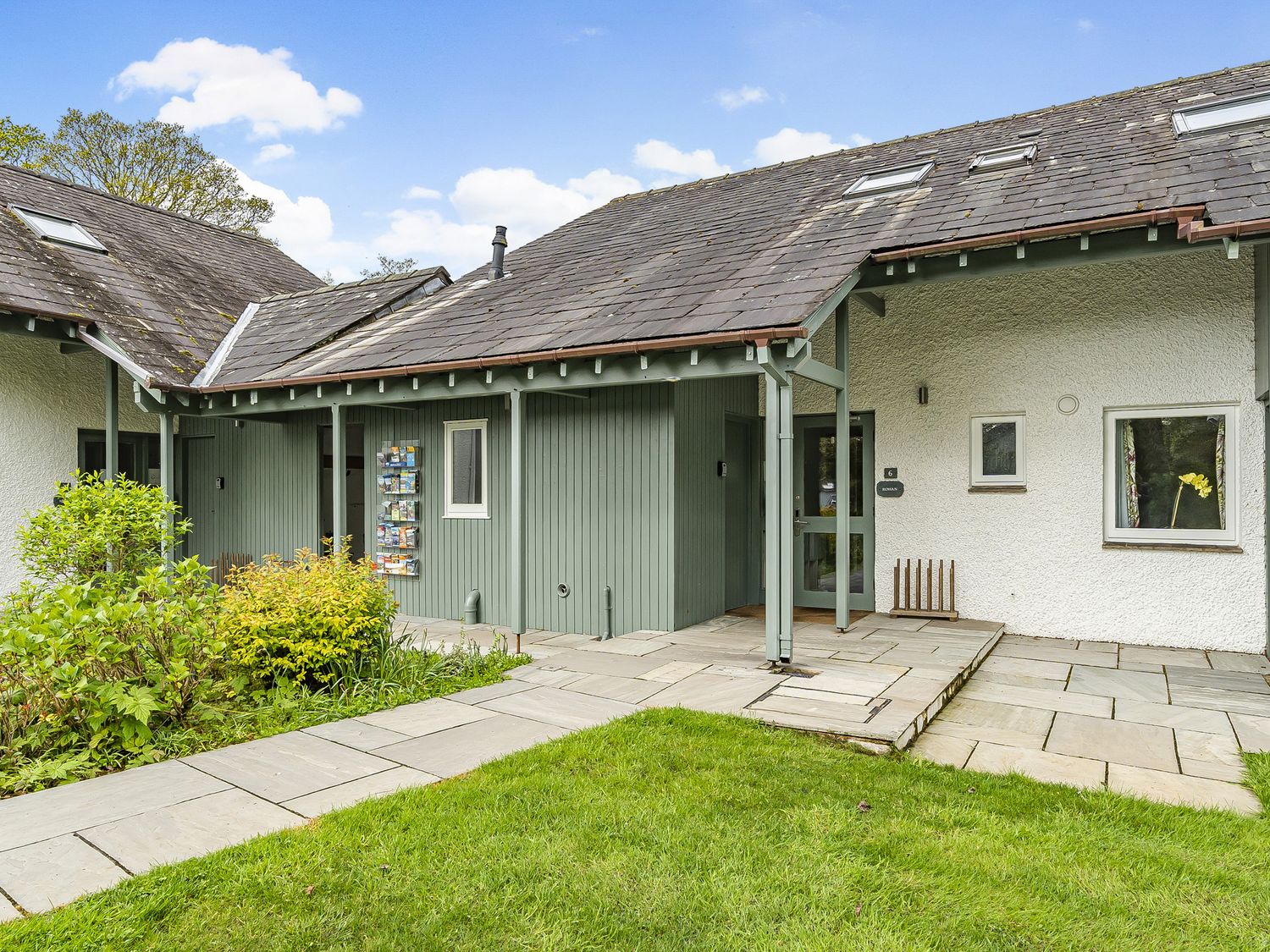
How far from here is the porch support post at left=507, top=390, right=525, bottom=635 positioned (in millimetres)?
7016

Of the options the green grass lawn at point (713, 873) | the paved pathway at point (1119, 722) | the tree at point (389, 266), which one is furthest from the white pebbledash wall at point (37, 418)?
the tree at point (389, 266)

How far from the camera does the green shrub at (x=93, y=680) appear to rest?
4004 mm

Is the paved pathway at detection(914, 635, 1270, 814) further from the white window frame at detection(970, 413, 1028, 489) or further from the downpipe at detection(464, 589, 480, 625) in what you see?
the downpipe at detection(464, 589, 480, 625)

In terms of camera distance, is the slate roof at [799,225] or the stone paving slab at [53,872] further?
the slate roof at [799,225]

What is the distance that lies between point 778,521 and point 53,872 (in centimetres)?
453

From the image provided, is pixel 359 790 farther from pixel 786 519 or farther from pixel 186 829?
pixel 786 519

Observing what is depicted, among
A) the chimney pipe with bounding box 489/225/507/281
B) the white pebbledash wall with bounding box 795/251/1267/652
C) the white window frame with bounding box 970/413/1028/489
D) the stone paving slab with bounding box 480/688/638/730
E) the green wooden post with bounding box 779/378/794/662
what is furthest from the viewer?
the chimney pipe with bounding box 489/225/507/281

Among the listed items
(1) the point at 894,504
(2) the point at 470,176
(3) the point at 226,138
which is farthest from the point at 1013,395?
(2) the point at 470,176

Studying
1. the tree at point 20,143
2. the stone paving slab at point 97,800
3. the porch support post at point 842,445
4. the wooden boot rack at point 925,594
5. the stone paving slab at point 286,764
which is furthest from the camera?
the tree at point 20,143

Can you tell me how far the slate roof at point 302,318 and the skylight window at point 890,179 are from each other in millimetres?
5951

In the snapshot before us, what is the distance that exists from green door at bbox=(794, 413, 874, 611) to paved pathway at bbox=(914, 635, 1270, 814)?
1913 mm

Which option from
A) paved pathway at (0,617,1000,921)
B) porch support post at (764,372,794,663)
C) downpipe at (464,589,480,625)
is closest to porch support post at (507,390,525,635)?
paved pathway at (0,617,1000,921)

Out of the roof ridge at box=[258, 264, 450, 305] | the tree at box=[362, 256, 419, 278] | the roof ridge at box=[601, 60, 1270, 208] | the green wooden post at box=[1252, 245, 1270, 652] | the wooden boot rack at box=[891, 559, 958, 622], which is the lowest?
the wooden boot rack at box=[891, 559, 958, 622]

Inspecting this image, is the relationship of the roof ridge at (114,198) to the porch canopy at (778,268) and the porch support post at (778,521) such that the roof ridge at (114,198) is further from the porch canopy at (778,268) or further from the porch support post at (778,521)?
the porch support post at (778,521)
